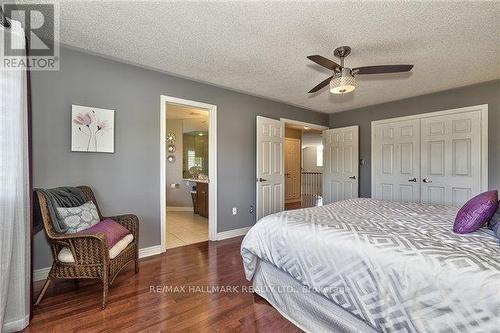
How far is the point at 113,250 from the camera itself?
6.66 feet

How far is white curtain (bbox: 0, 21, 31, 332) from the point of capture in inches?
58.6

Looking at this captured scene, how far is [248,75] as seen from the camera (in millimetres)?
3211

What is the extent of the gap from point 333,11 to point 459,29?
125 centimetres

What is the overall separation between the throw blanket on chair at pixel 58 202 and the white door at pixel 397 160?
4.77 m

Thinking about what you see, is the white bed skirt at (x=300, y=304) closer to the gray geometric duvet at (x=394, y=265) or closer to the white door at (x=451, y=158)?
the gray geometric duvet at (x=394, y=265)

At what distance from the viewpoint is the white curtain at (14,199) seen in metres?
1.49

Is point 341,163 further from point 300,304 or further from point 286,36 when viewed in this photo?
point 300,304

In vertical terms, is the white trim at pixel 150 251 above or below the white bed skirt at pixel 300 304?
below

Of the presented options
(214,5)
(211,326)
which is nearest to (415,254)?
(211,326)

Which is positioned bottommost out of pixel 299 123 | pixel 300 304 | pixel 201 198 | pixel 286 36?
pixel 300 304

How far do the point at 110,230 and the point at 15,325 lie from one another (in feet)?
2.63

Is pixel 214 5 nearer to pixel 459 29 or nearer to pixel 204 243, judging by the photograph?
pixel 459 29

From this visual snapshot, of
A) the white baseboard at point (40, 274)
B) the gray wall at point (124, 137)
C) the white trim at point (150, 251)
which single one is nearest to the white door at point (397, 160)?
the gray wall at point (124, 137)

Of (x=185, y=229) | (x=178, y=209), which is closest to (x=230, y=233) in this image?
(x=185, y=229)
